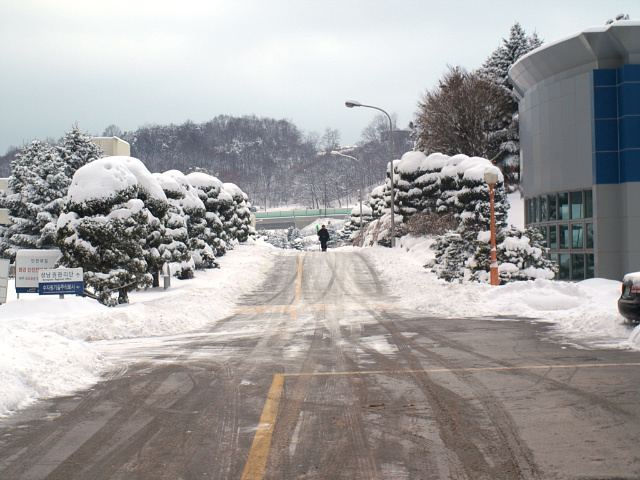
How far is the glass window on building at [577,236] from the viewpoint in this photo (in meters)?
25.1

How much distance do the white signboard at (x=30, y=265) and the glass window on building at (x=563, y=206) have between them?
65.2 feet

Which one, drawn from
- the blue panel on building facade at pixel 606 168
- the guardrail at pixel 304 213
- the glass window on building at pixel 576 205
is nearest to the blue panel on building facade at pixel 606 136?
→ the blue panel on building facade at pixel 606 168

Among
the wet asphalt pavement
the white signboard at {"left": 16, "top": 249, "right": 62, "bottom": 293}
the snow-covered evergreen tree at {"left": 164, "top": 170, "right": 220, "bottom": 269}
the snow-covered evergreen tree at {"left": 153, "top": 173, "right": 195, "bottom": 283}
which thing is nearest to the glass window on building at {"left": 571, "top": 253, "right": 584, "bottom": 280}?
the wet asphalt pavement

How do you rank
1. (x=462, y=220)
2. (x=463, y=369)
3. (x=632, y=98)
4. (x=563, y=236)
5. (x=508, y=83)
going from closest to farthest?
(x=463, y=369), (x=632, y=98), (x=563, y=236), (x=462, y=220), (x=508, y=83)

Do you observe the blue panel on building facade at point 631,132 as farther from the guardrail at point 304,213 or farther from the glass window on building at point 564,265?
the guardrail at point 304,213

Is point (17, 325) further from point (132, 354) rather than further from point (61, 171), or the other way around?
point (61, 171)

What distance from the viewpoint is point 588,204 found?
24703 mm

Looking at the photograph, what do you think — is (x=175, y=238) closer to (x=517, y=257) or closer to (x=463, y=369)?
(x=517, y=257)

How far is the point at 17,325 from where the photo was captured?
11586 mm

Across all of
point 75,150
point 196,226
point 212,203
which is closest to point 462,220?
point 196,226

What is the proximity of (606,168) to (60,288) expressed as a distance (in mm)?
20430

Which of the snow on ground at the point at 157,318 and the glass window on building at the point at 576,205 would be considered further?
the glass window on building at the point at 576,205

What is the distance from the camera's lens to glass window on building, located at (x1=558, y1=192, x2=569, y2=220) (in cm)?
2581

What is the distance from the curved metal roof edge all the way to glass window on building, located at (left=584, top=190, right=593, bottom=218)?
532 centimetres
